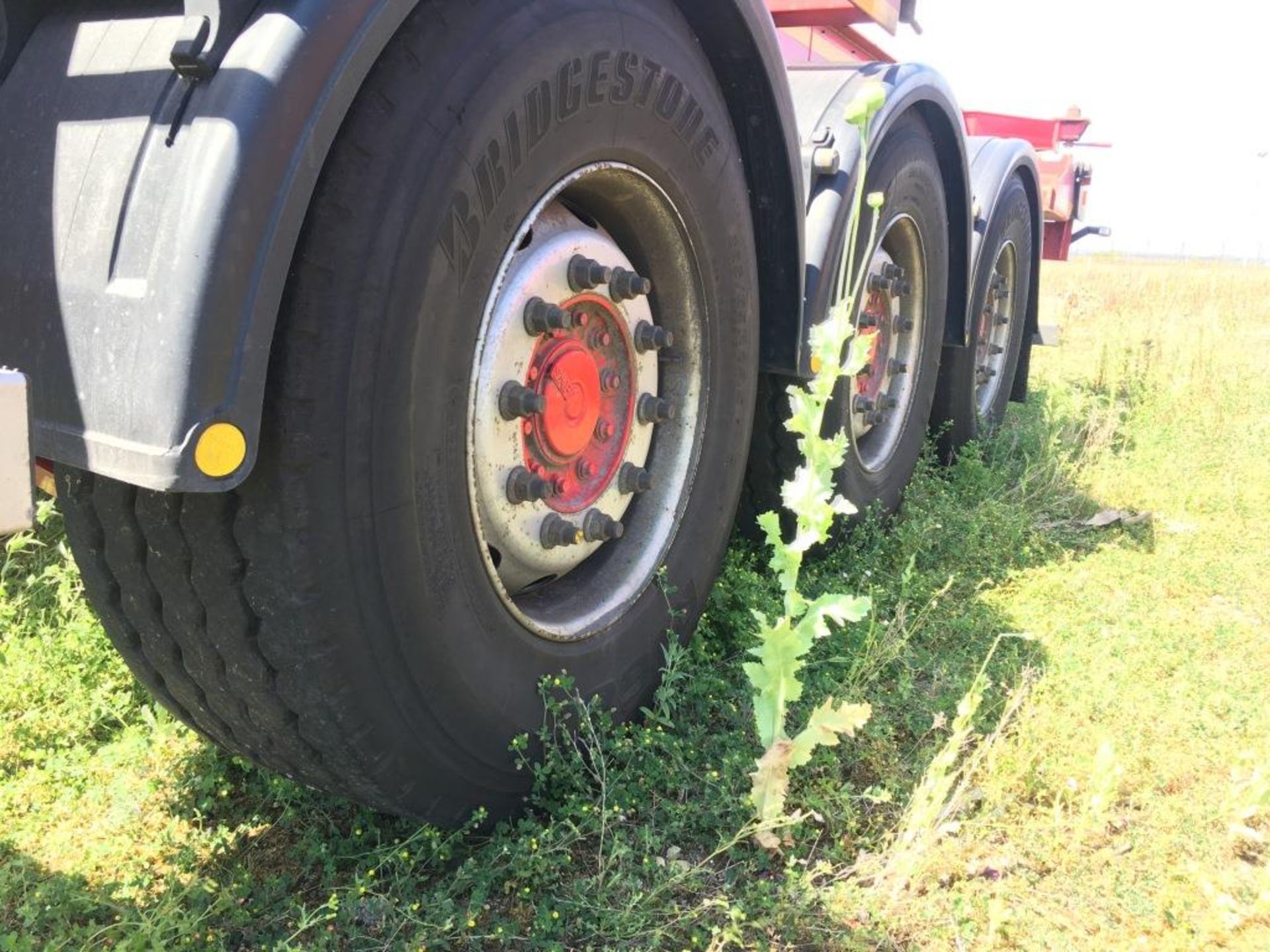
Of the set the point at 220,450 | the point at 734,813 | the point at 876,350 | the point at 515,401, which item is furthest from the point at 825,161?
the point at 220,450

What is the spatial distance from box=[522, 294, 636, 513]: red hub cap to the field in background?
383 millimetres

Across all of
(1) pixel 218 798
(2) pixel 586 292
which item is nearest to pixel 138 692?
(1) pixel 218 798

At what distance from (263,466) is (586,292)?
0.74 meters

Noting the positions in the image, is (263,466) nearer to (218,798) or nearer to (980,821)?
(218,798)

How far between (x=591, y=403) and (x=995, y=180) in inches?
117

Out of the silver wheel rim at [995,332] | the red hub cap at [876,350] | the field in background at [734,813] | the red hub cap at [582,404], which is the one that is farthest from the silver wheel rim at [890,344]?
the red hub cap at [582,404]

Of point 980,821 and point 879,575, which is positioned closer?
point 980,821

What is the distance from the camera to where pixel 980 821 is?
74.9 inches

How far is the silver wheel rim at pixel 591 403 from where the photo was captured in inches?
65.4

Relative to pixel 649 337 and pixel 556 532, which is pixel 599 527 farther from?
pixel 649 337

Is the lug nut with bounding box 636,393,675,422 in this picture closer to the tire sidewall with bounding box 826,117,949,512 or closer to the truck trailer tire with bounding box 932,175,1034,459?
the tire sidewall with bounding box 826,117,949,512

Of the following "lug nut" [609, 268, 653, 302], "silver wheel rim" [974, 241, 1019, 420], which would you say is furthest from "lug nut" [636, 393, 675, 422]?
"silver wheel rim" [974, 241, 1019, 420]

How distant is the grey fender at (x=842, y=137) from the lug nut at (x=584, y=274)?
0.69 metres

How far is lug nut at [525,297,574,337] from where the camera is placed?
65.9 inches
